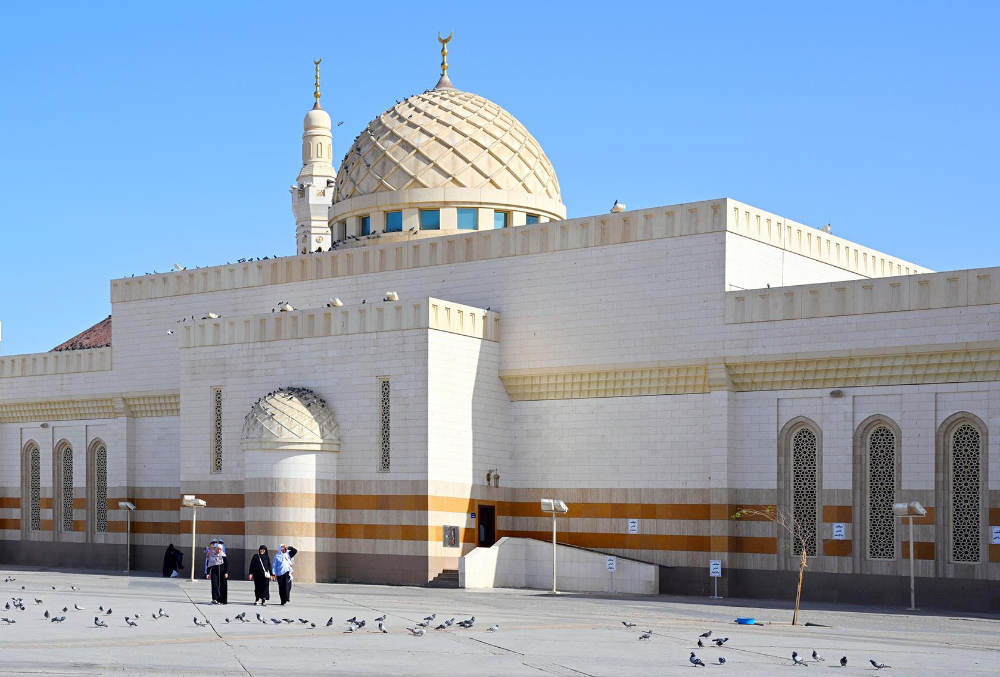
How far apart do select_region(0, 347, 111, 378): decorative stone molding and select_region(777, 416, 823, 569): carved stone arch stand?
2001 cm

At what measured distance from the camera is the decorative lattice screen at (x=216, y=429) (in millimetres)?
35031

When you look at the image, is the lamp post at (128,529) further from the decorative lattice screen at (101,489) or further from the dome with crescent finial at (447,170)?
the dome with crescent finial at (447,170)

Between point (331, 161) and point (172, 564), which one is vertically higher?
point (331, 161)

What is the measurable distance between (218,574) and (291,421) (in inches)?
321

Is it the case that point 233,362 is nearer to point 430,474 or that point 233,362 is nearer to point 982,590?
point 430,474

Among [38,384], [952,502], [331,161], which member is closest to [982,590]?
[952,502]

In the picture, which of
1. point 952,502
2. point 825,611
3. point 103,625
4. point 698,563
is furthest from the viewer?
point 698,563

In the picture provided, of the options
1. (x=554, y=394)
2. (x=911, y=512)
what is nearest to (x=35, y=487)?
(x=554, y=394)

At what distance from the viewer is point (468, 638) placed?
18.8 meters

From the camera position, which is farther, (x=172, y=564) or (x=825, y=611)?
(x=172, y=564)

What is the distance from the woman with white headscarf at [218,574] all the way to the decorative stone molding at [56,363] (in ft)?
56.4

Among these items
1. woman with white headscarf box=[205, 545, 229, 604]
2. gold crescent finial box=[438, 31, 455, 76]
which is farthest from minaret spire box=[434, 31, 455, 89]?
woman with white headscarf box=[205, 545, 229, 604]

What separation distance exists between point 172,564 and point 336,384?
7.42 meters

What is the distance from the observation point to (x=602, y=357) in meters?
32.3
